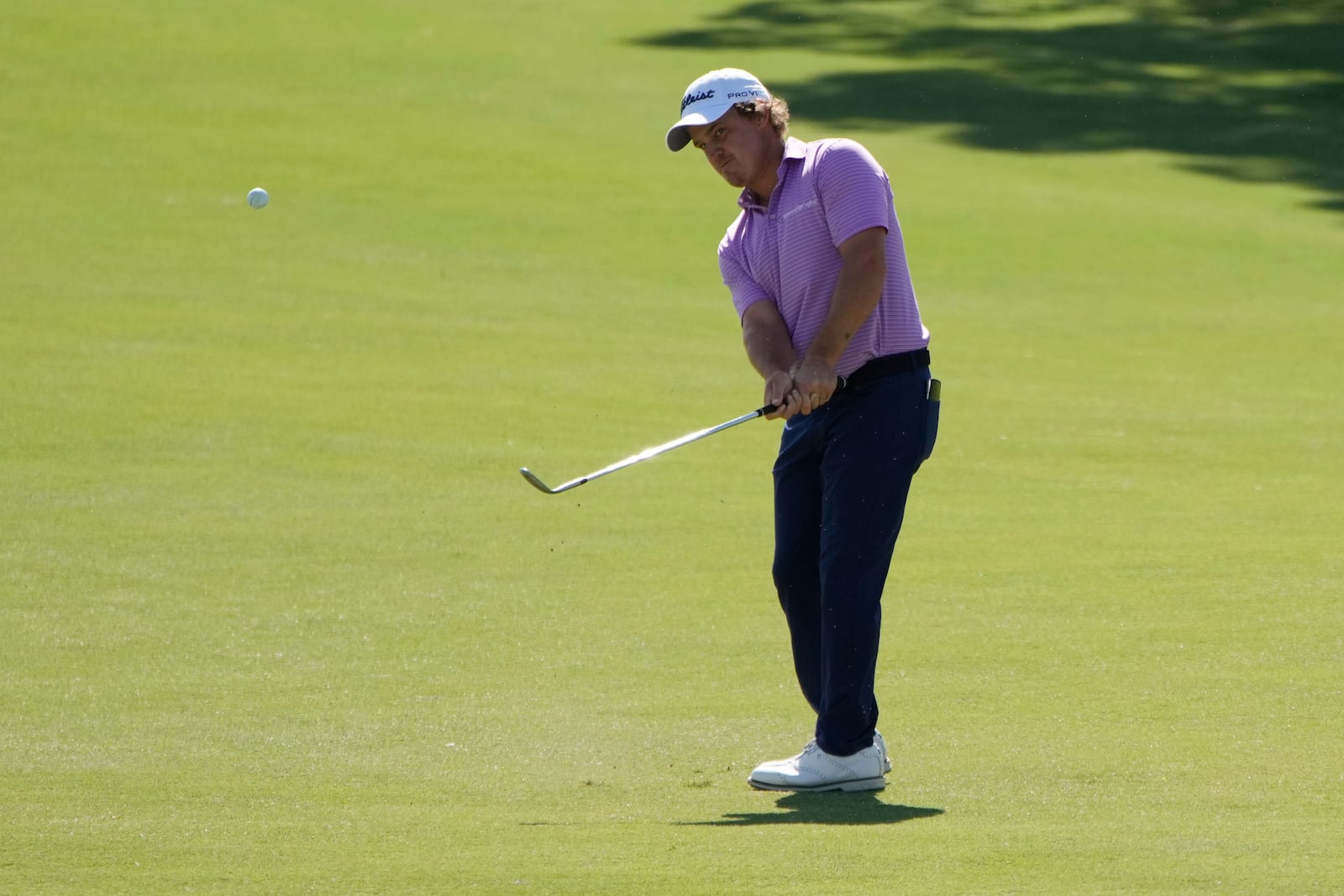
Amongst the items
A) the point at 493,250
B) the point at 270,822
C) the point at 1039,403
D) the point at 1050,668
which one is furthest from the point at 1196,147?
the point at 270,822

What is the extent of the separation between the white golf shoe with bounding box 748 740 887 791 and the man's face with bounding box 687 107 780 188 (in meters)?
1.58

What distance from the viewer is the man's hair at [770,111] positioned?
5.07 metres

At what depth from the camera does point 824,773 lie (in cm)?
504

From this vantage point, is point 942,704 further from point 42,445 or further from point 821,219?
point 42,445

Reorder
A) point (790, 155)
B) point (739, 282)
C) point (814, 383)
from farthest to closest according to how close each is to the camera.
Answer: point (739, 282) < point (790, 155) < point (814, 383)

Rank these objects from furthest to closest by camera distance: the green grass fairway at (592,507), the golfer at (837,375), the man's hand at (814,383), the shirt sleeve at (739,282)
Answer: the shirt sleeve at (739,282) < the golfer at (837,375) < the man's hand at (814,383) < the green grass fairway at (592,507)

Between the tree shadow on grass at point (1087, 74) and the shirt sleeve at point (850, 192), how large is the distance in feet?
56.8

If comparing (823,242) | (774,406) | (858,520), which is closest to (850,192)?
(823,242)

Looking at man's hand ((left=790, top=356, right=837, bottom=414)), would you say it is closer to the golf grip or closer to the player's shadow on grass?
the golf grip

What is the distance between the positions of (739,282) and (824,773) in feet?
4.55

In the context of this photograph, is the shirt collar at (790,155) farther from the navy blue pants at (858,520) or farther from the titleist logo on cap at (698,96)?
the navy blue pants at (858,520)

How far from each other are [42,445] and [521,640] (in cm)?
452

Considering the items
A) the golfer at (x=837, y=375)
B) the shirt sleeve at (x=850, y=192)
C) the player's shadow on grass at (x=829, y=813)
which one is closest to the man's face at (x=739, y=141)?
the golfer at (x=837, y=375)

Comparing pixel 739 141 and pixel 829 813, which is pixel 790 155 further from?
pixel 829 813
